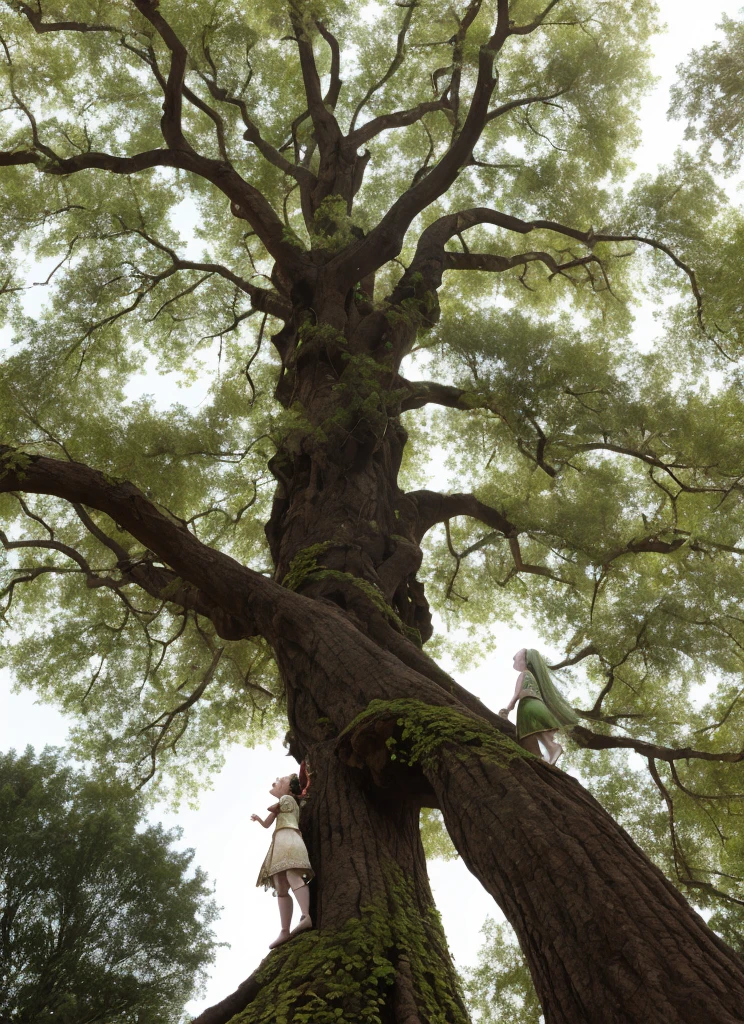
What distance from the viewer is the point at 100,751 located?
11.4 m

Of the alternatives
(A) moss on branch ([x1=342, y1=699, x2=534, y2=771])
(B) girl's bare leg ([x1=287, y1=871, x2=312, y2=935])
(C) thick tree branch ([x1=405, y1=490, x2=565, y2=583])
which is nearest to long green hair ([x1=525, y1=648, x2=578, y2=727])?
(A) moss on branch ([x1=342, y1=699, x2=534, y2=771])

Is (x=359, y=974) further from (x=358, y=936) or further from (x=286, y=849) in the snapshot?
(x=286, y=849)

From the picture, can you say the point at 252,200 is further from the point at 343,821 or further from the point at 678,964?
the point at 678,964

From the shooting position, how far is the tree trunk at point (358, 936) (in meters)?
3.36

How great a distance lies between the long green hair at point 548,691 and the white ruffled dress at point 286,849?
6.50 ft

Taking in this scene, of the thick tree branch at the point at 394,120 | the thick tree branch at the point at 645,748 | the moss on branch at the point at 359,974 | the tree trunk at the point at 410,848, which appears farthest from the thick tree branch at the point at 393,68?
the moss on branch at the point at 359,974

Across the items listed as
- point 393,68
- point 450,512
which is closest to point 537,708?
point 450,512

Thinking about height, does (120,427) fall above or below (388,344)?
above

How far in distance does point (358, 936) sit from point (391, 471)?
5.65 m

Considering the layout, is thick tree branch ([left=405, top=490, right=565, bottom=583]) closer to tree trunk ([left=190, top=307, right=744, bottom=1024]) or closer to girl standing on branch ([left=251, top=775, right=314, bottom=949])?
tree trunk ([left=190, top=307, right=744, bottom=1024])

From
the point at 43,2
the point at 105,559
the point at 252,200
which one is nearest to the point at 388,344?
the point at 252,200

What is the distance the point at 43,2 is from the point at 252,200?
4.73 metres

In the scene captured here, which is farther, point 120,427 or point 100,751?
point 100,751

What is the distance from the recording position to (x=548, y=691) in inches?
227
